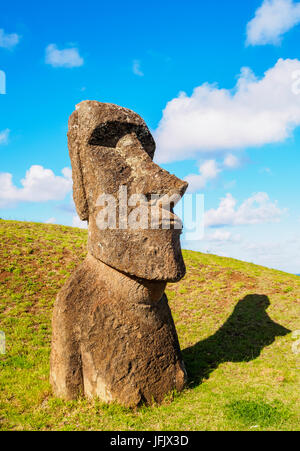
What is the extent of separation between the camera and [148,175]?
18.8 feet

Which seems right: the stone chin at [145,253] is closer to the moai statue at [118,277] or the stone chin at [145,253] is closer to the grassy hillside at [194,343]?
the moai statue at [118,277]

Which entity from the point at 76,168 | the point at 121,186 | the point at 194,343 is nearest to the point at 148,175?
the point at 121,186

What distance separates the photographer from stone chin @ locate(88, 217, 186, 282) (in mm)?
5407

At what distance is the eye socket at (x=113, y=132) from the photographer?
5.77m

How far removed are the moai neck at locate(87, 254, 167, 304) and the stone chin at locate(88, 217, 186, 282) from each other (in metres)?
0.20

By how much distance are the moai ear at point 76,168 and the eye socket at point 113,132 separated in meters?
0.34

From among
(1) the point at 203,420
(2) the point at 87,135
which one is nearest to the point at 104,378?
(1) the point at 203,420

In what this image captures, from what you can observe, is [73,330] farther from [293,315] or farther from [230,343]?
[293,315]

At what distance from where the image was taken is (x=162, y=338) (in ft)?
19.3

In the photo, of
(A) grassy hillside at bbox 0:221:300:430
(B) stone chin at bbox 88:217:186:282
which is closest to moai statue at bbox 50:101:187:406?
(B) stone chin at bbox 88:217:186:282

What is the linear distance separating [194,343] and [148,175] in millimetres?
4980

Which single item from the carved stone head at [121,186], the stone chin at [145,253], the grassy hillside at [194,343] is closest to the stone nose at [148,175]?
the carved stone head at [121,186]

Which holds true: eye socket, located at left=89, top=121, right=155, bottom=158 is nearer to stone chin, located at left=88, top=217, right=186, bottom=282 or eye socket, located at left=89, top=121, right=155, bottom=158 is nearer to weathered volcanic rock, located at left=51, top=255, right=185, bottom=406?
stone chin, located at left=88, top=217, right=186, bottom=282

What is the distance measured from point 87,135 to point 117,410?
13.5ft
